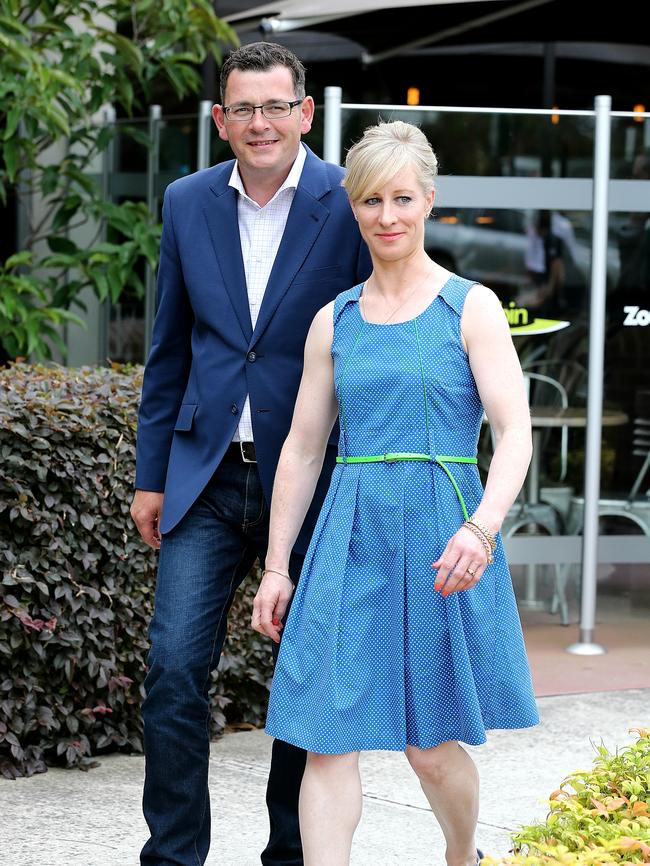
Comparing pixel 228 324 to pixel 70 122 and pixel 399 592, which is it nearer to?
pixel 399 592

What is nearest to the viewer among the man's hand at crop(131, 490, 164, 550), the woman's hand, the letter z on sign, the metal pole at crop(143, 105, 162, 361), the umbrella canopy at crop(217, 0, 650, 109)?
the woman's hand

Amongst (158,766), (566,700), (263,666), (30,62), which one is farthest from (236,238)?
(30,62)

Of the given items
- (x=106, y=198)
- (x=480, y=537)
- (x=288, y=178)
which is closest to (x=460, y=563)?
(x=480, y=537)

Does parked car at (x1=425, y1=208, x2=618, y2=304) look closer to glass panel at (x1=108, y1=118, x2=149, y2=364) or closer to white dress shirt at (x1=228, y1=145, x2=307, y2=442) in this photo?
glass panel at (x1=108, y1=118, x2=149, y2=364)

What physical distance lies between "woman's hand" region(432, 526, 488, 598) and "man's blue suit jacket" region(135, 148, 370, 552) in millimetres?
602

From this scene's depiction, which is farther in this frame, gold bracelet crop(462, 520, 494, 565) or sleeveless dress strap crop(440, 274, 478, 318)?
sleeveless dress strap crop(440, 274, 478, 318)

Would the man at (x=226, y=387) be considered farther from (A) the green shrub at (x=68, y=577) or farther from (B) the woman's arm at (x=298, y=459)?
(A) the green shrub at (x=68, y=577)

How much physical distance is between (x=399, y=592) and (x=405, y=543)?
10 cm

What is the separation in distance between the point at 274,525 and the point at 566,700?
271 centimetres

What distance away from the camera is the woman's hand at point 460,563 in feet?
8.96

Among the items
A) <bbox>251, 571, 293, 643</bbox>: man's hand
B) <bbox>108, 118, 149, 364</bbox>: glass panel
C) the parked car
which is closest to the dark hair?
<bbox>251, 571, 293, 643</bbox>: man's hand

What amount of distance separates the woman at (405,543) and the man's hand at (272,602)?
0.40ft

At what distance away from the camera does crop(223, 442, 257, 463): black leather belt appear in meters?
3.25

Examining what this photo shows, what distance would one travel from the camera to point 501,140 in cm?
598
